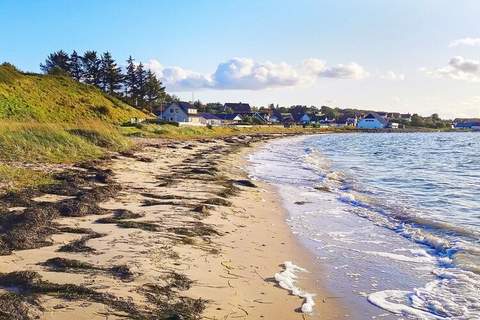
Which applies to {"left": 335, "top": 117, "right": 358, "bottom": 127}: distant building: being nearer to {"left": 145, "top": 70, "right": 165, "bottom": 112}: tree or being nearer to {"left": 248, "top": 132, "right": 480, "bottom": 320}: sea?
{"left": 145, "top": 70, "right": 165, "bottom": 112}: tree

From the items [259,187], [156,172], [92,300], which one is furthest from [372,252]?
[156,172]

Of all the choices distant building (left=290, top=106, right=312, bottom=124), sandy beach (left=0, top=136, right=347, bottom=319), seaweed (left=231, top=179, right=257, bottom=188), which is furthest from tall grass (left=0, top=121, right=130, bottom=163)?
distant building (left=290, top=106, right=312, bottom=124)

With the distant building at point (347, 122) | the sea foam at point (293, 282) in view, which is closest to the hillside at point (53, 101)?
the sea foam at point (293, 282)

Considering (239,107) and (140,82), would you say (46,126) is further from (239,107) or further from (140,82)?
(239,107)

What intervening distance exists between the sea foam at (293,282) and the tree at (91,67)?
8488 cm

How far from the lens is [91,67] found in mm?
86562

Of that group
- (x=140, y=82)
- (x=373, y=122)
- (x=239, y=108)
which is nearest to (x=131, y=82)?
(x=140, y=82)

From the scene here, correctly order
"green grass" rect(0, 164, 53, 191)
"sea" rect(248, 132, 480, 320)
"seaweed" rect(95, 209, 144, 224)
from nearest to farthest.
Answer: "sea" rect(248, 132, 480, 320) → "seaweed" rect(95, 209, 144, 224) → "green grass" rect(0, 164, 53, 191)

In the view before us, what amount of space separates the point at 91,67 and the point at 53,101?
29.9 metres

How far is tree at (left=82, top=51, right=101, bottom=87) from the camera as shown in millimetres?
86438

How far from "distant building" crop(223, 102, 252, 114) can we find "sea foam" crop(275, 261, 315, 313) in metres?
147

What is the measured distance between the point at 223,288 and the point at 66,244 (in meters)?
2.92

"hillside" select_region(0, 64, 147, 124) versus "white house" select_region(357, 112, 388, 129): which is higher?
"hillside" select_region(0, 64, 147, 124)

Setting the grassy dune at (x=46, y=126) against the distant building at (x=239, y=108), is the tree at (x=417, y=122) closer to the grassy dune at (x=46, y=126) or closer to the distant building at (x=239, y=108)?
the distant building at (x=239, y=108)
